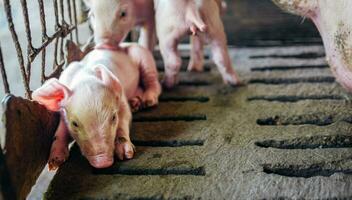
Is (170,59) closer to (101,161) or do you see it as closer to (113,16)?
(113,16)

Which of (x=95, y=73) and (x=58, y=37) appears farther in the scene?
(x=58, y=37)

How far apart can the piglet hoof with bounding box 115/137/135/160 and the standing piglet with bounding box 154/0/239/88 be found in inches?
20.1

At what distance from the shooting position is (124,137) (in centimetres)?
141

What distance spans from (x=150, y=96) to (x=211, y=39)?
33 centimetres

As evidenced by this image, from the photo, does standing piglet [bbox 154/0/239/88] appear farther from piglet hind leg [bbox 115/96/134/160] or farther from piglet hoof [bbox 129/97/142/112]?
piglet hind leg [bbox 115/96/134/160]

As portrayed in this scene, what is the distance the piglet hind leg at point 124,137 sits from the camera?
1.37m

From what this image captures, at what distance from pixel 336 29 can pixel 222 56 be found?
2.02 feet

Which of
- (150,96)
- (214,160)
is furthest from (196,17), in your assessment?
(214,160)

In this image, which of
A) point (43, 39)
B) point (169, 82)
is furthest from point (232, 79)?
point (43, 39)

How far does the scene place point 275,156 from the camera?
4.41ft

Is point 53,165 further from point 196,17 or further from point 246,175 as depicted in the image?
point 196,17

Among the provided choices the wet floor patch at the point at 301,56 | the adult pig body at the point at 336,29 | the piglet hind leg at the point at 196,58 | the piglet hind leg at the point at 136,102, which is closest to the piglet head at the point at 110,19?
the piglet hind leg at the point at 136,102

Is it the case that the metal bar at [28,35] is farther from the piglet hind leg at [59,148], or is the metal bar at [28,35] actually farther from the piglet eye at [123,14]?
the piglet eye at [123,14]

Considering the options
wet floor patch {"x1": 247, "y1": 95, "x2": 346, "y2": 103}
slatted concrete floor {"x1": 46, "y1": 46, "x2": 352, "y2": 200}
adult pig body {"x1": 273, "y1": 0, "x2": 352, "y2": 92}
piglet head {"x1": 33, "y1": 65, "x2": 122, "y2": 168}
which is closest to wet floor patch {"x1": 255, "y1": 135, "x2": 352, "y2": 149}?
slatted concrete floor {"x1": 46, "y1": 46, "x2": 352, "y2": 200}
